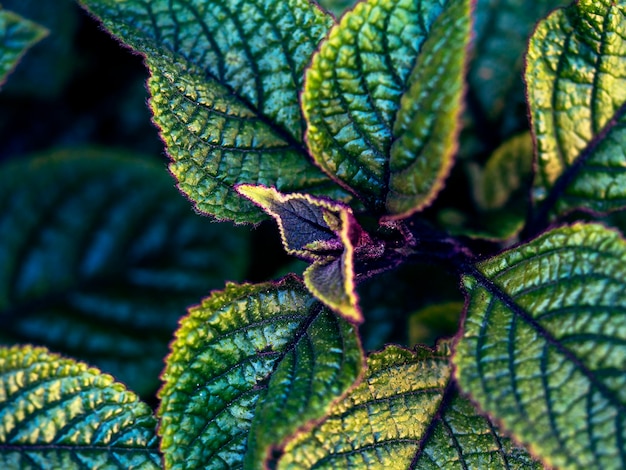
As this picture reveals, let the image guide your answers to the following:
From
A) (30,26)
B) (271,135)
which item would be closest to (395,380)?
(271,135)

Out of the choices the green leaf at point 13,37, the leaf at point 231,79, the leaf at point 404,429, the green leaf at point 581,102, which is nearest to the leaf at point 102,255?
the green leaf at point 13,37

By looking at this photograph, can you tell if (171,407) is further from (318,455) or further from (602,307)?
(602,307)

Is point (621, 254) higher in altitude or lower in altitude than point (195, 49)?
lower

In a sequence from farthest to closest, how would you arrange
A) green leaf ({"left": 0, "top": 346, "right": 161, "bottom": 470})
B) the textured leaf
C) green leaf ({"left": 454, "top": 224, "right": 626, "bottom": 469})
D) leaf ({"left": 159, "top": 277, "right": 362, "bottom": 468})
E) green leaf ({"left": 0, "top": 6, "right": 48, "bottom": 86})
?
the textured leaf, green leaf ({"left": 0, "top": 6, "right": 48, "bottom": 86}), green leaf ({"left": 0, "top": 346, "right": 161, "bottom": 470}), leaf ({"left": 159, "top": 277, "right": 362, "bottom": 468}), green leaf ({"left": 454, "top": 224, "right": 626, "bottom": 469})

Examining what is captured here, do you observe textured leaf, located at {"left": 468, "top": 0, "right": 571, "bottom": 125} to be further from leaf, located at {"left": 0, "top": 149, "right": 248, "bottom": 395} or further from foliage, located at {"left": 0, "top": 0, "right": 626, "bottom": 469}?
leaf, located at {"left": 0, "top": 149, "right": 248, "bottom": 395}

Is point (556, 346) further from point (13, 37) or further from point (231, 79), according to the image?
point (13, 37)

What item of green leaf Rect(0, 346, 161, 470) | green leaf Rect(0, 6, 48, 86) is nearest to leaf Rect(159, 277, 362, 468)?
green leaf Rect(0, 346, 161, 470)
